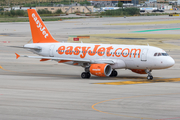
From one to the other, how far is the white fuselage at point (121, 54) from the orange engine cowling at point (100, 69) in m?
0.98

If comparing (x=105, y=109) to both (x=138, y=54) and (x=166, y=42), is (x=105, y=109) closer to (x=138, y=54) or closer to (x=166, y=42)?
(x=138, y=54)

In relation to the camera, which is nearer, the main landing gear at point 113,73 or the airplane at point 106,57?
the airplane at point 106,57

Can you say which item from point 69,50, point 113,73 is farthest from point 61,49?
point 113,73

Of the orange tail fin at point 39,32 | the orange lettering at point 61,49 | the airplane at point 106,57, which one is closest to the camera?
the airplane at point 106,57

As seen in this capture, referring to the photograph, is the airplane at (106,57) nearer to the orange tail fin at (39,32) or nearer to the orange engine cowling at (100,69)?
the orange engine cowling at (100,69)

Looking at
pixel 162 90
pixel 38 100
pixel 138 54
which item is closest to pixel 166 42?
pixel 138 54

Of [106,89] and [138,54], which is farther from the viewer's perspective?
[138,54]

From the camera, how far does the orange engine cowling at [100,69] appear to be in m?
38.6

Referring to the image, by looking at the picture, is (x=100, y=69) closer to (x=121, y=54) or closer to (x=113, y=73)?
(x=121, y=54)

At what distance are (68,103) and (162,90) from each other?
387 inches

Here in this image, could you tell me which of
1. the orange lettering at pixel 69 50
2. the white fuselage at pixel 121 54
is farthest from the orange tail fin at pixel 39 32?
the orange lettering at pixel 69 50

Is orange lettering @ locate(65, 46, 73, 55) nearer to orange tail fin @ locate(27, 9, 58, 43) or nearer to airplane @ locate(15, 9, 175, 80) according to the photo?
airplane @ locate(15, 9, 175, 80)

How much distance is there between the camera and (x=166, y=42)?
266ft

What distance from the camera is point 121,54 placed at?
39844 millimetres
